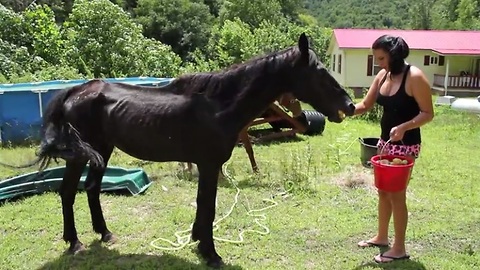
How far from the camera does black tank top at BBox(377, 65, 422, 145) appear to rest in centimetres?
339

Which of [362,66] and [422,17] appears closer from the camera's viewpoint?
[362,66]

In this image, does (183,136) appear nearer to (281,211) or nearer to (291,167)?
(281,211)

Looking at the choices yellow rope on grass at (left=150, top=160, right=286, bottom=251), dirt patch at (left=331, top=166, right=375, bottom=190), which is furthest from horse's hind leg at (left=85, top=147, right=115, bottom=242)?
dirt patch at (left=331, top=166, right=375, bottom=190)

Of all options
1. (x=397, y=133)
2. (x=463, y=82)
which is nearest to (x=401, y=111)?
(x=397, y=133)

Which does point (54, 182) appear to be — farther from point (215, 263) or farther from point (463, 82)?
point (463, 82)

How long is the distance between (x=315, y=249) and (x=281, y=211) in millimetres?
955

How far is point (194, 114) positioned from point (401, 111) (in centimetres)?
152

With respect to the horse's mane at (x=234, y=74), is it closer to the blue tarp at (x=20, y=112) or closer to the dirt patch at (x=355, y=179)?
the dirt patch at (x=355, y=179)

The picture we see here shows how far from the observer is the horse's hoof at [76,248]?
3773mm

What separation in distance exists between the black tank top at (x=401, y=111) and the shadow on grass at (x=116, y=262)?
1.60m

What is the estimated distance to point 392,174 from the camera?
11.1ft

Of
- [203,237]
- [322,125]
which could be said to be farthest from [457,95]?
[203,237]

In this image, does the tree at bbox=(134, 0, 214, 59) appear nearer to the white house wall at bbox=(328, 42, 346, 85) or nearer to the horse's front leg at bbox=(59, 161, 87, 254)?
the white house wall at bbox=(328, 42, 346, 85)

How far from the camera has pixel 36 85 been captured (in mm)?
9344
